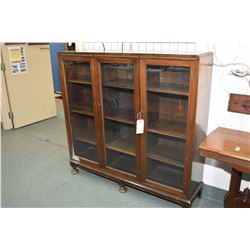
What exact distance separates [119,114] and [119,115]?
2 cm

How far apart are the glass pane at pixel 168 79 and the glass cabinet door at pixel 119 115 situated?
0.66ft

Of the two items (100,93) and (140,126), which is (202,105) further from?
(100,93)

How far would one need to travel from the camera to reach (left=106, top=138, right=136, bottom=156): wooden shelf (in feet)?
7.54

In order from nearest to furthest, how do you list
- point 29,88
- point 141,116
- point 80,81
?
point 141,116
point 80,81
point 29,88

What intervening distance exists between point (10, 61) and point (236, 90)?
3.29 m

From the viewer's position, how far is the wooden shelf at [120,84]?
208 cm

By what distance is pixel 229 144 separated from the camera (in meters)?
1.62

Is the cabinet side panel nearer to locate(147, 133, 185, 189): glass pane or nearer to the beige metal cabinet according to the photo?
locate(147, 133, 185, 189): glass pane

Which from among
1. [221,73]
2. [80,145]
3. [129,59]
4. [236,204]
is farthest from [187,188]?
[80,145]

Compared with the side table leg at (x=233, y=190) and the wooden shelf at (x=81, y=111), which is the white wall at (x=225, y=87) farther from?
the wooden shelf at (x=81, y=111)

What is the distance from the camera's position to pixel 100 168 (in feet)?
7.99

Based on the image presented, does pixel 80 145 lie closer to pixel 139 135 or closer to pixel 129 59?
pixel 139 135

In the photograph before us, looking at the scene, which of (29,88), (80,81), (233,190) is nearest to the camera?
(233,190)

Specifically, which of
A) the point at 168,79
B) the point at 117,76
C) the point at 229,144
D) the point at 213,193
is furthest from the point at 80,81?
the point at 213,193
